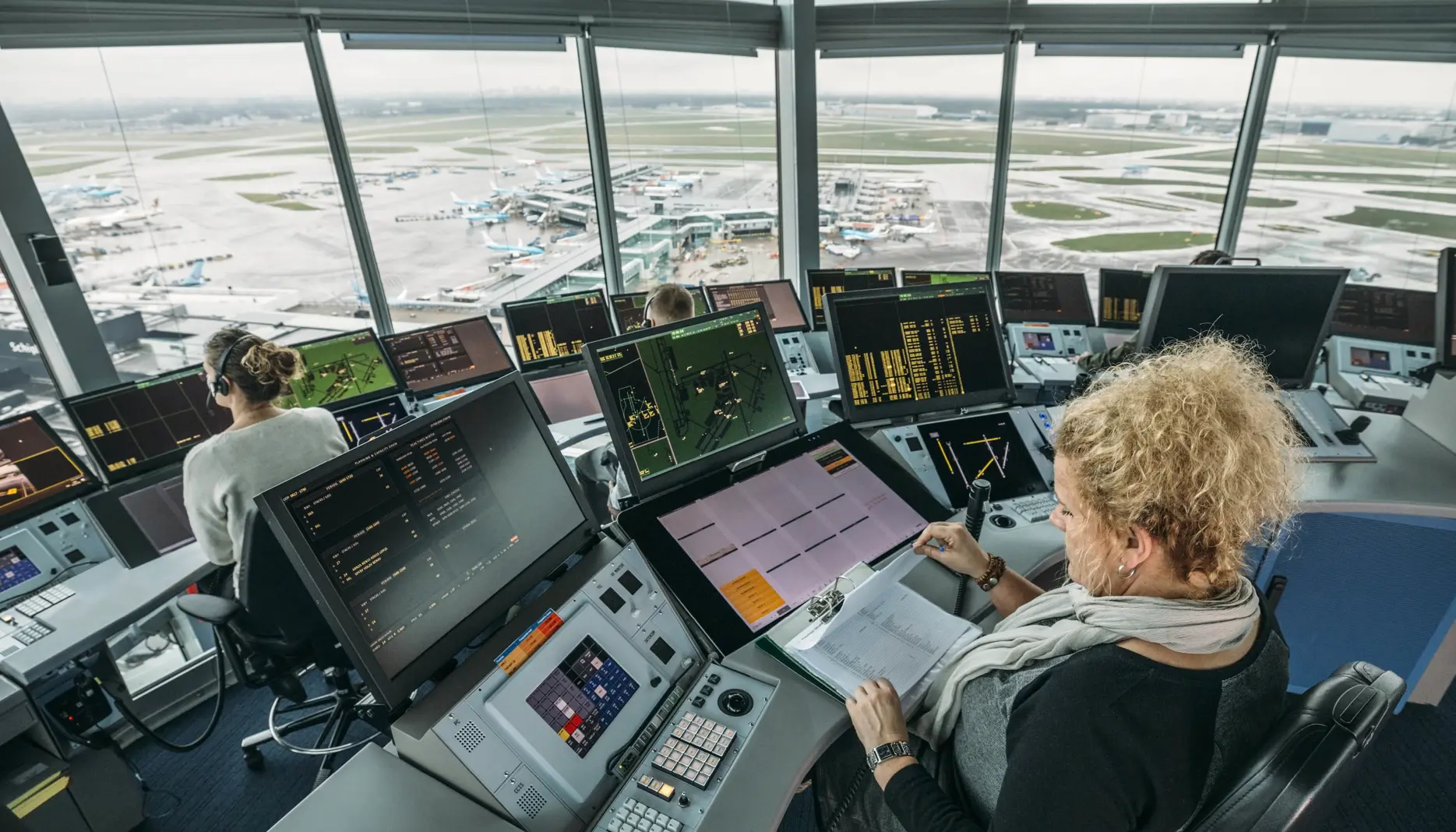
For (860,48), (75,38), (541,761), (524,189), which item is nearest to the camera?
(541,761)

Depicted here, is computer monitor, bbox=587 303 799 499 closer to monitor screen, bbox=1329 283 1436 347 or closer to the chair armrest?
the chair armrest

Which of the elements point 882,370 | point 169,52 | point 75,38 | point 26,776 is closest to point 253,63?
point 169,52

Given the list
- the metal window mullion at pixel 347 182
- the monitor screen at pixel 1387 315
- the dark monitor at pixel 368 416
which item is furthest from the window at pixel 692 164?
the monitor screen at pixel 1387 315

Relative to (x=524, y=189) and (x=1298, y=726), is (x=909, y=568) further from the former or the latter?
(x=524, y=189)

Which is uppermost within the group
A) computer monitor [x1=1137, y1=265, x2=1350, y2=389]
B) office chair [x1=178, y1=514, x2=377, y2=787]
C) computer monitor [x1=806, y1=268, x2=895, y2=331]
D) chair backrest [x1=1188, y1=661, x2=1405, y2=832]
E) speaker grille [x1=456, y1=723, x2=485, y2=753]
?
computer monitor [x1=1137, y1=265, x2=1350, y2=389]

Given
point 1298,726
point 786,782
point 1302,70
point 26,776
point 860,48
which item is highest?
point 860,48

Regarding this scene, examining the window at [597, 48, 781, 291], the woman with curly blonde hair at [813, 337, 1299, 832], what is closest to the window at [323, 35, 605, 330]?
Answer: the window at [597, 48, 781, 291]

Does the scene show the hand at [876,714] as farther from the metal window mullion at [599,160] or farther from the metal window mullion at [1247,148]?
the metal window mullion at [1247,148]

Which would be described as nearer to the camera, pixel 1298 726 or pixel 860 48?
pixel 1298 726
